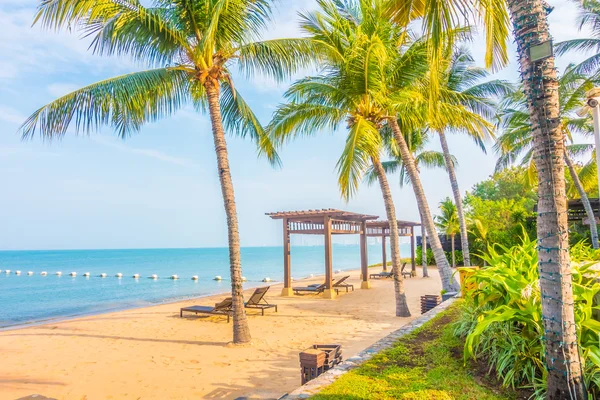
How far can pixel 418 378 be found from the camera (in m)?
3.45

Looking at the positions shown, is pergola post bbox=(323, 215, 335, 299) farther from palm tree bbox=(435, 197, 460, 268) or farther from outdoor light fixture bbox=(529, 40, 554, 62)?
palm tree bbox=(435, 197, 460, 268)

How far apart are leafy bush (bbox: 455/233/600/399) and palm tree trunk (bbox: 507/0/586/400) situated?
333mm

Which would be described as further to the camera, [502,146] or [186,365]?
[502,146]

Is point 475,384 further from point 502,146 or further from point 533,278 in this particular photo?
point 502,146

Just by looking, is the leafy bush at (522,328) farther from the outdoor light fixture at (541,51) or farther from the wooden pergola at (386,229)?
the wooden pergola at (386,229)

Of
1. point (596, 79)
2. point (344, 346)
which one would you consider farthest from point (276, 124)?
point (596, 79)

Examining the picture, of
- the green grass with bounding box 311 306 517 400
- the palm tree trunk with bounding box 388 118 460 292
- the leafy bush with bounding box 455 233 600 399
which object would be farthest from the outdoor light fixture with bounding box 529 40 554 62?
the palm tree trunk with bounding box 388 118 460 292

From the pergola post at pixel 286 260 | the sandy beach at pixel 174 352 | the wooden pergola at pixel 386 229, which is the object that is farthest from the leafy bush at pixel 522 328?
the wooden pergola at pixel 386 229

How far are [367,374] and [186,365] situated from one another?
151 inches

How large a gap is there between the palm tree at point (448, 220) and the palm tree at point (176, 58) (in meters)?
18.8

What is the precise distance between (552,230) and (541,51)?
1192 millimetres

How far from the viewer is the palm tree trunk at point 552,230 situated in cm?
255

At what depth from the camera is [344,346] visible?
23.4 ft

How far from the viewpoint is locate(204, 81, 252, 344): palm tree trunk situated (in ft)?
24.4
